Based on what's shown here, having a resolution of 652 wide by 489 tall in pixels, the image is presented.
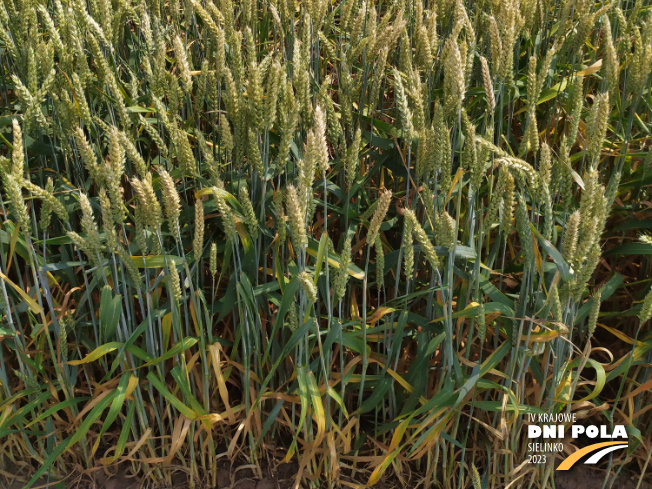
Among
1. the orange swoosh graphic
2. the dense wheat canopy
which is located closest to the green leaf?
the dense wheat canopy

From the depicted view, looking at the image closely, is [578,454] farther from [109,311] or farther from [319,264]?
[109,311]

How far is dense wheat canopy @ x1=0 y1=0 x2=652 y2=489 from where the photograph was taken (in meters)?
1.34

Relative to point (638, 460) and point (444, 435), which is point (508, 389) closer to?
point (444, 435)

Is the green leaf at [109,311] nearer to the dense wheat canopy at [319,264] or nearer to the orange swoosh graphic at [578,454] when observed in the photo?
the dense wheat canopy at [319,264]

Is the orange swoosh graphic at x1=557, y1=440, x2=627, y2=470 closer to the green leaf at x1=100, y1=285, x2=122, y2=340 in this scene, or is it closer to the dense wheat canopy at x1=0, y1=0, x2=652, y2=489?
the dense wheat canopy at x1=0, y1=0, x2=652, y2=489

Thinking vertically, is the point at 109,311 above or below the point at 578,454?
above

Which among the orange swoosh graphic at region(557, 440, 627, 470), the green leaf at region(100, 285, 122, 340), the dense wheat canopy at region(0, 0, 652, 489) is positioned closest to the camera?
the dense wheat canopy at region(0, 0, 652, 489)

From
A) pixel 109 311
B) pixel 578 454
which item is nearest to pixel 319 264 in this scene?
pixel 109 311

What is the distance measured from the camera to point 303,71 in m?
1.47

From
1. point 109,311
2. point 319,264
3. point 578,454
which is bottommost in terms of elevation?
point 578,454

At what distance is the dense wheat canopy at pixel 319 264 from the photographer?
4.40 ft

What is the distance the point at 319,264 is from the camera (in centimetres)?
133

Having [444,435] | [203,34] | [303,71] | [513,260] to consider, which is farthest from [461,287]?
[203,34]

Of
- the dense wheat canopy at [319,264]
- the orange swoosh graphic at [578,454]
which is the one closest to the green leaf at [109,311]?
the dense wheat canopy at [319,264]
